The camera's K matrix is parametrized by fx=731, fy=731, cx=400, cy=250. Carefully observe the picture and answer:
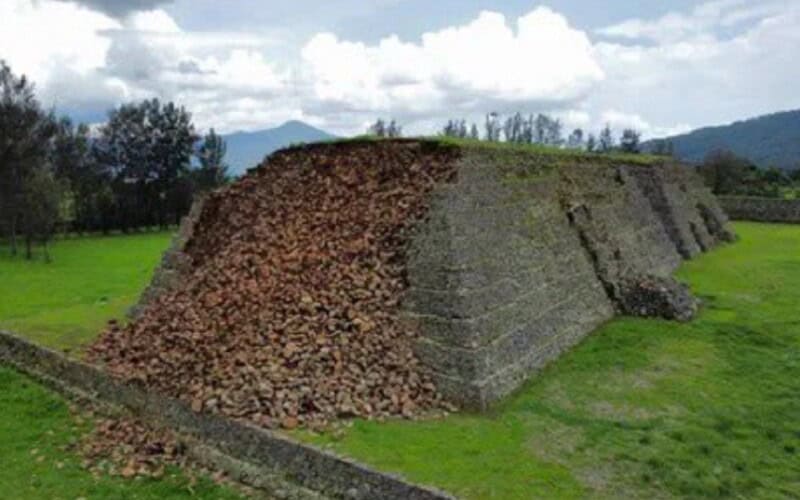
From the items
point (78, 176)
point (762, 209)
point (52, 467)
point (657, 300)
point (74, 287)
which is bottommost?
point (52, 467)

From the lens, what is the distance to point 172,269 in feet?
46.9

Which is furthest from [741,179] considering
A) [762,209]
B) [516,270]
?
[516,270]

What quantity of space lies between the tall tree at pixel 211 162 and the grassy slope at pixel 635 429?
159ft

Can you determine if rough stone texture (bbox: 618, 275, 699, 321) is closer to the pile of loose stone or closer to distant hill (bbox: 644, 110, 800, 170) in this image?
the pile of loose stone

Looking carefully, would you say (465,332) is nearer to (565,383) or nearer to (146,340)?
(565,383)

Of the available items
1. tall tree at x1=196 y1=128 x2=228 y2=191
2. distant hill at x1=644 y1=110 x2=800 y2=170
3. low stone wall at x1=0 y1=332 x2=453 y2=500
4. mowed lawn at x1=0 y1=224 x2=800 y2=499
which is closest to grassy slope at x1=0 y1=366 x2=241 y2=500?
mowed lawn at x1=0 y1=224 x2=800 y2=499

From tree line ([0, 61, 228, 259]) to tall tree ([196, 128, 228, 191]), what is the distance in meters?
0.08

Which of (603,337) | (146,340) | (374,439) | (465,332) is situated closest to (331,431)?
(374,439)

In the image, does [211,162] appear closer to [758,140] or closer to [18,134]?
[18,134]

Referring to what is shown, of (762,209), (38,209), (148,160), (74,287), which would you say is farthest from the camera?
(148,160)

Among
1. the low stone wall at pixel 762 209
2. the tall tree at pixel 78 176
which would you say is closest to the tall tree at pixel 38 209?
the tall tree at pixel 78 176

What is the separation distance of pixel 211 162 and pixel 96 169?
9670mm

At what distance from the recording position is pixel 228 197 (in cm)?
1499

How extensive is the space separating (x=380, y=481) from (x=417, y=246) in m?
4.18
